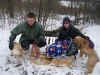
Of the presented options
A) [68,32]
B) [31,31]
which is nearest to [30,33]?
[31,31]

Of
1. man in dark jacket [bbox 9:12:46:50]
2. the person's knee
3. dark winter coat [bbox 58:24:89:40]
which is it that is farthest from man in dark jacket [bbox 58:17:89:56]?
the person's knee

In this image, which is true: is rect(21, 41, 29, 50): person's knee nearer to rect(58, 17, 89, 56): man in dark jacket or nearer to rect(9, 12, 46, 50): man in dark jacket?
rect(9, 12, 46, 50): man in dark jacket

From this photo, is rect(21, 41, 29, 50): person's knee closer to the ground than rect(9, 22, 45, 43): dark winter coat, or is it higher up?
closer to the ground

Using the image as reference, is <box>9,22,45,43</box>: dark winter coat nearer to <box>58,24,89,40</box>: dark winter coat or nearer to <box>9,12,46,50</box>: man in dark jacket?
<box>9,12,46,50</box>: man in dark jacket

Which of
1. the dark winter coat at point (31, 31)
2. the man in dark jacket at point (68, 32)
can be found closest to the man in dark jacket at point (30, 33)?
the dark winter coat at point (31, 31)

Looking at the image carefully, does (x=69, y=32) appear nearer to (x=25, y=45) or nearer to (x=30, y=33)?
(x=30, y=33)

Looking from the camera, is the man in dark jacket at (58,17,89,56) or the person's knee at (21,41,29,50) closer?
the man in dark jacket at (58,17,89,56)

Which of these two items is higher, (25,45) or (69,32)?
(69,32)

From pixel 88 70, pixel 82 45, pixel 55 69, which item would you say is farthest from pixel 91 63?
pixel 55 69

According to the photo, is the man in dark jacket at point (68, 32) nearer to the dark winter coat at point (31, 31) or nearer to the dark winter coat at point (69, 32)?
the dark winter coat at point (69, 32)

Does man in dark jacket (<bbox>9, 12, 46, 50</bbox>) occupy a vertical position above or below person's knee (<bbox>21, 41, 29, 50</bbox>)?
above

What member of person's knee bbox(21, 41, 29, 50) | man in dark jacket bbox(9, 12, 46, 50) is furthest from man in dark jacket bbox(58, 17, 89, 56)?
person's knee bbox(21, 41, 29, 50)

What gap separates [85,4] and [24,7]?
306 cm

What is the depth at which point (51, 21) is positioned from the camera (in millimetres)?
7801
